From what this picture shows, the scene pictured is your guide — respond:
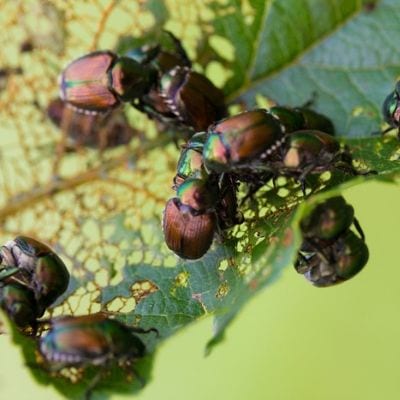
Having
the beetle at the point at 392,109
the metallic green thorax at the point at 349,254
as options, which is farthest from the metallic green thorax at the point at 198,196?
the beetle at the point at 392,109

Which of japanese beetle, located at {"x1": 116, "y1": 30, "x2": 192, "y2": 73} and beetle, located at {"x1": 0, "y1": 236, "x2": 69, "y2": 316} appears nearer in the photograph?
beetle, located at {"x1": 0, "y1": 236, "x2": 69, "y2": 316}

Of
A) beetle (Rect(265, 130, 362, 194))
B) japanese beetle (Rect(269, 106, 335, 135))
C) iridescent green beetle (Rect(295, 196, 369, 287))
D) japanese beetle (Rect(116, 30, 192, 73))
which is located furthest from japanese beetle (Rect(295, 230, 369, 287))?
japanese beetle (Rect(116, 30, 192, 73))

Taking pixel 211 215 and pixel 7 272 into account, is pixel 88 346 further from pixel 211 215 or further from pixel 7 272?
pixel 211 215

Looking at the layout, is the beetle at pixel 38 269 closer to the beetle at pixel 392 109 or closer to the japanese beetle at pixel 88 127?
the japanese beetle at pixel 88 127

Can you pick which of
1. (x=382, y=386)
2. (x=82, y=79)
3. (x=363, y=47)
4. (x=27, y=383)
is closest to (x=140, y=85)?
(x=82, y=79)

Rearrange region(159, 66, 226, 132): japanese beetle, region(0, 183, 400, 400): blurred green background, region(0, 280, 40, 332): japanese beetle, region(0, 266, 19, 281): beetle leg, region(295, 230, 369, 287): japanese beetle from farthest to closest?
1. region(0, 183, 400, 400): blurred green background
2. region(159, 66, 226, 132): japanese beetle
3. region(0, 266, 19, 281): beetle leg
4. region(0, 280, 40, 332): japanese beetle
5. region(295, 230, 369, 287): japanese beetle

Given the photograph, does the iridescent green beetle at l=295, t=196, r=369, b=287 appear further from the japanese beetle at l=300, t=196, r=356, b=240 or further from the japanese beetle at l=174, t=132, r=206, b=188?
the japanese beetle at l=174, t=132, r=206, b=188
